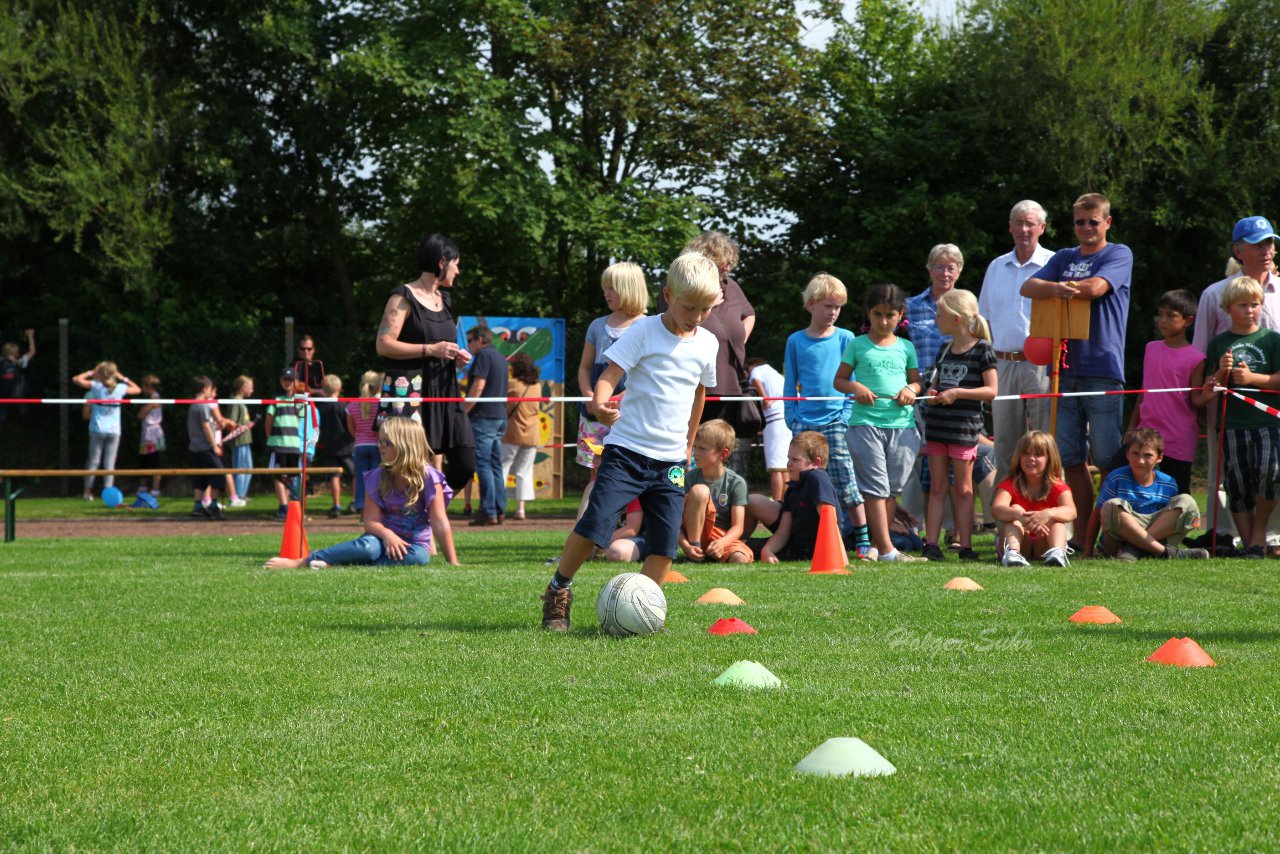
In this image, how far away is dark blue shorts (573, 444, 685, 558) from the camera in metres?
6.12

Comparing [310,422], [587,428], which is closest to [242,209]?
[310,422]

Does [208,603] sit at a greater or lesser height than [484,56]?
lesser

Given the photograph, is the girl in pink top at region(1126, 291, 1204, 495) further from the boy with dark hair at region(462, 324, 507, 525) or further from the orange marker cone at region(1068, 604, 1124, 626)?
the boy with dark hair at region(462, 324, 507, 525)

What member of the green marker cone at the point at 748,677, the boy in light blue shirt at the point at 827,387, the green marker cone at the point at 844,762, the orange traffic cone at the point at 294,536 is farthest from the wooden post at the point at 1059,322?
the green marker cone at the point at 844,762

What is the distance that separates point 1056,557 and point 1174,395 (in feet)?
6.47

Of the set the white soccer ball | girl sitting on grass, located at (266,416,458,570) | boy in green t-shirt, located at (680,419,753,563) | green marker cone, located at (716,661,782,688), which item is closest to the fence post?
girl sitting on grass, located at (266,416,458,570)

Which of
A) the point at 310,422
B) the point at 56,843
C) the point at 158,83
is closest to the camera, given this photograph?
the point at 56,843

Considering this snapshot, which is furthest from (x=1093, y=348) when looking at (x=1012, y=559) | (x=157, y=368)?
(x=157, y=368)

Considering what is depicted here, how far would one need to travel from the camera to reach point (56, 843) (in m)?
3.13

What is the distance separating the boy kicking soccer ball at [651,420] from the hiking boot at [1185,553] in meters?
5.23

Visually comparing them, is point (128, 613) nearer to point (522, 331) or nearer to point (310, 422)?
point (310, 422)

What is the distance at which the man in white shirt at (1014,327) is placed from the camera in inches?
420

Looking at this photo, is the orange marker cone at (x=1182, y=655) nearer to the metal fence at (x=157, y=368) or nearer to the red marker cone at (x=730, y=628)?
the red marker cone at (x=730, y=628)

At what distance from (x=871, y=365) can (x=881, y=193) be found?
16.9 metres
